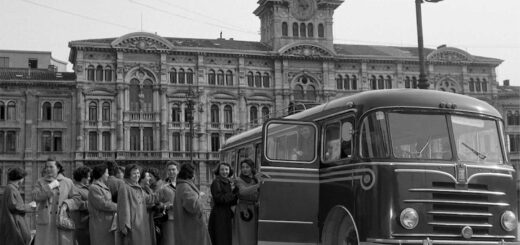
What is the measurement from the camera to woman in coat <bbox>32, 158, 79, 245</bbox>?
36.1 feet

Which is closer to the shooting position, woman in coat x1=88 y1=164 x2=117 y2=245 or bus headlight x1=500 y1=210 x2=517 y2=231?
bus headlight x1=500 y1=210 x2=517 y2=231

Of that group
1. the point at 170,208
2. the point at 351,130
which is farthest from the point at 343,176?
the point at 170,208

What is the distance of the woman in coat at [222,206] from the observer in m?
11.0

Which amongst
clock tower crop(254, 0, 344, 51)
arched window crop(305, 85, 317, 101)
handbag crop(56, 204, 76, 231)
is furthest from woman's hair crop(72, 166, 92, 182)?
arched window crop(305, 85, 317, 101)

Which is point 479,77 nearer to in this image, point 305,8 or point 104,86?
point 305,8

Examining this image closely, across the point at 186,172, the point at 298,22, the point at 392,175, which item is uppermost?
the point at 298,22

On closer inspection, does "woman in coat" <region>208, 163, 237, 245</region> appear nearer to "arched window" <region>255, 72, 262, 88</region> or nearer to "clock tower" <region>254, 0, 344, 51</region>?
"arched window" <region>255, 72, 262, 88</region>

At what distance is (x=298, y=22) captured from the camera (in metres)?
60.1

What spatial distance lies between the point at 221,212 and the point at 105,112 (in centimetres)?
4524

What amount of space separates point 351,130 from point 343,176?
70 centimetres

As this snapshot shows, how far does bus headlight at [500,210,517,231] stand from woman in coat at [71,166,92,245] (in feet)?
20.4

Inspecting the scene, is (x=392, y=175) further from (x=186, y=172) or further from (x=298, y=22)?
(x=298, y=22)

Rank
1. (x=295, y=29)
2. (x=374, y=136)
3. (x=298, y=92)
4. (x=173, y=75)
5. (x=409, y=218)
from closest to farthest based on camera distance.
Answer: (x=409, y=218) < (x=374, y=136) < (x=173, y=75) < (x=298, y=92) < (x=295, y=29)

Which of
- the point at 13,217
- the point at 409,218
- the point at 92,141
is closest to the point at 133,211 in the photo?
the point at 13,217
